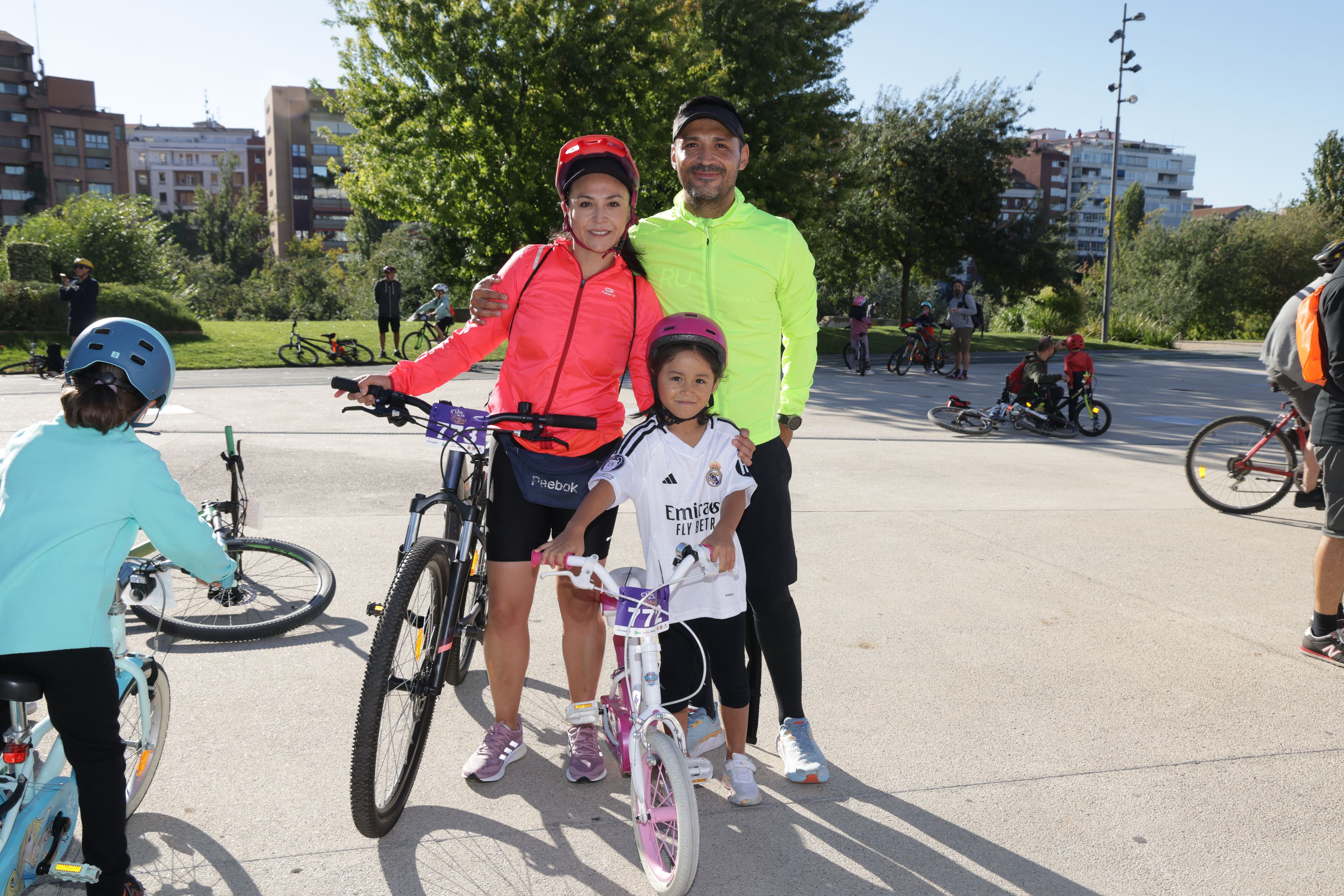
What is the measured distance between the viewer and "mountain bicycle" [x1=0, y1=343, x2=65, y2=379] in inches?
618

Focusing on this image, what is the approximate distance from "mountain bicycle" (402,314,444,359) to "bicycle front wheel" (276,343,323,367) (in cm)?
188

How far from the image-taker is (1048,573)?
223 inches

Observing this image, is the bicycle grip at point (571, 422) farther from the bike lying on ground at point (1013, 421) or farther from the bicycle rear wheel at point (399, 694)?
the bike lying on ground at point (1013, 421)

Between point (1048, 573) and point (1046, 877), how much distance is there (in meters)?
3.24

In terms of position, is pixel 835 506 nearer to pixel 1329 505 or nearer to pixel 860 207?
pixel 1329 505

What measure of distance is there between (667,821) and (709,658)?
2.05 feet

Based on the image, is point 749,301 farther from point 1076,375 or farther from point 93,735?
point 1076,375

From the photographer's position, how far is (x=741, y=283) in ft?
10.2

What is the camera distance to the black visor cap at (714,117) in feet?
9.94

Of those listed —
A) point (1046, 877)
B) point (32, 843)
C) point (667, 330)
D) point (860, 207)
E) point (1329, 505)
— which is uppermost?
point (860, 207)

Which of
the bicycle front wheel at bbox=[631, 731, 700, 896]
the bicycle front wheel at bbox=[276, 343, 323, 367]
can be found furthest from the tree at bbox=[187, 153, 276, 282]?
the bicycle front wheel at bbox=[631, 731, 700, 896]

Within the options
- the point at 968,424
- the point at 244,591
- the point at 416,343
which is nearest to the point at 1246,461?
the point at 968,424

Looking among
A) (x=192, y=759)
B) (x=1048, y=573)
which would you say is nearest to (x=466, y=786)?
(x=192, y=759)

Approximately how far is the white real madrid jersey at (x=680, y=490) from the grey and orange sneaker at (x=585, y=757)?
0.66 metres
